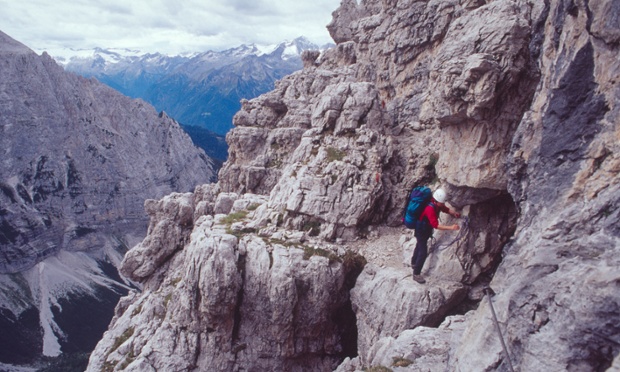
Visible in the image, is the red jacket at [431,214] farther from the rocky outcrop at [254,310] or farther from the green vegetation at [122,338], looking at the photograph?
the green vegetation at [122,338]

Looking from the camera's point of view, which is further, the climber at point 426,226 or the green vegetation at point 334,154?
the green vegetation at point 334,154

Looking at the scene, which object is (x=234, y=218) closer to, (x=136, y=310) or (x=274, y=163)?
(x=136, y=310)

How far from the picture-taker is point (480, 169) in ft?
60.7

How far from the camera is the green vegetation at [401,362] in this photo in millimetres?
14445

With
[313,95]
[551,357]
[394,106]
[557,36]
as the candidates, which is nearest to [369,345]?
[551,357]

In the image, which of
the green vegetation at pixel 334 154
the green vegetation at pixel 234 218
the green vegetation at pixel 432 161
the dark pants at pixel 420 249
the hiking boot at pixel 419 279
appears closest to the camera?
the dark pants at pixel 420 249

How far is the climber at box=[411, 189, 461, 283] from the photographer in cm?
1762

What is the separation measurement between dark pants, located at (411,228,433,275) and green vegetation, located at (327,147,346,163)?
11437 millimetres

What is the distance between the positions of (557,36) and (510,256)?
20.7 feet

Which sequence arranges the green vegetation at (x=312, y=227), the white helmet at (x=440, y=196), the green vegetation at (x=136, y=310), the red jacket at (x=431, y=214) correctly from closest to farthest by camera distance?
1. the red jacket at (x=431, y=214)
2. the white helmet at (x=440, y=196)
3. the green vegetation at (x=312, y=227)
4. the green vegetation at (x=136, y=310)

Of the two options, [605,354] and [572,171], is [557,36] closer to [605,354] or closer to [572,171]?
[572,171]

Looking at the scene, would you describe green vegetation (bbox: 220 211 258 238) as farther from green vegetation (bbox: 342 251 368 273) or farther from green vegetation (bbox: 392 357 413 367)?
green vegetation (bbox: 392 357 413 367)

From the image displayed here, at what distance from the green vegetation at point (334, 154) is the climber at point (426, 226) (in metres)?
11.3

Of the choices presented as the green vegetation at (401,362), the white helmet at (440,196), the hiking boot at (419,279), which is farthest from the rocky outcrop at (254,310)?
the green vegetation at (401,362)
